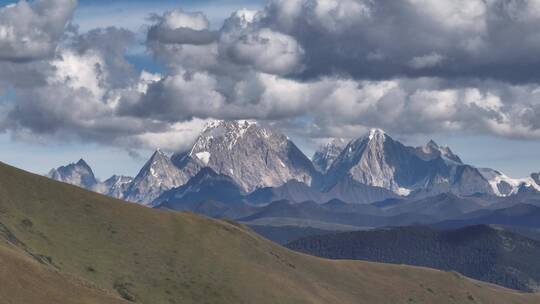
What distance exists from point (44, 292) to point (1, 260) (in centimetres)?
1335

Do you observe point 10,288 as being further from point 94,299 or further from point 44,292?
point 94,299

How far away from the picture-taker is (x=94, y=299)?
200m

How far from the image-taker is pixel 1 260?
197m

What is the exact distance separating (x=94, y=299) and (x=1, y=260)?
21870 mm

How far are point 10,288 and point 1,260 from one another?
12.9 m

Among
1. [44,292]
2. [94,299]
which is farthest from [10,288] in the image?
[94,299]

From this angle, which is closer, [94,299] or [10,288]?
[10,288]

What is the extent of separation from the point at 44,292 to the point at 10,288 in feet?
27.1

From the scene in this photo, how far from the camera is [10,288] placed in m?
186

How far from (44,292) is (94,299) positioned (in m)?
12.4
